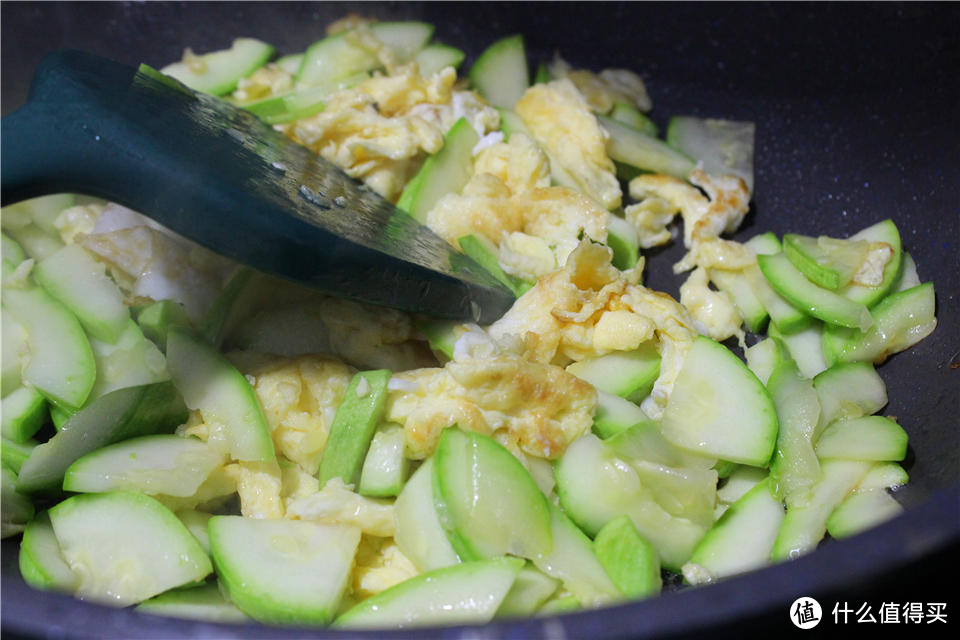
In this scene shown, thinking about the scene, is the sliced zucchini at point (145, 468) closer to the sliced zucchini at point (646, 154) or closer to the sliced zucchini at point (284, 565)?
the sliced zucchini at point (284, 565)

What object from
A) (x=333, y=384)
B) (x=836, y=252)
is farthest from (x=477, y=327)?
(x=836, y=252)

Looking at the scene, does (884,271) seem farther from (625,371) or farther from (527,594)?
(527,594)

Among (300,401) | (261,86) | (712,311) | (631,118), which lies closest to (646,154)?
(631,118)

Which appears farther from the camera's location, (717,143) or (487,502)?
(717,143)

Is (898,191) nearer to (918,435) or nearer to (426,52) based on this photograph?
(918,435)

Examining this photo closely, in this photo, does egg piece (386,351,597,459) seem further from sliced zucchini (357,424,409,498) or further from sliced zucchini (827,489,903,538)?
sliced zucchini (827,489,903,538)

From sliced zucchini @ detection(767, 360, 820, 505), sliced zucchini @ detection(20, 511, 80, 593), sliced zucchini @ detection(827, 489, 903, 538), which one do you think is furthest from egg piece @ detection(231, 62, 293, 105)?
sliced zucchini @ detection(827, 489, 903, 538)

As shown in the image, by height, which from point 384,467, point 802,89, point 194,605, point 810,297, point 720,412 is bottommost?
point 194,605
